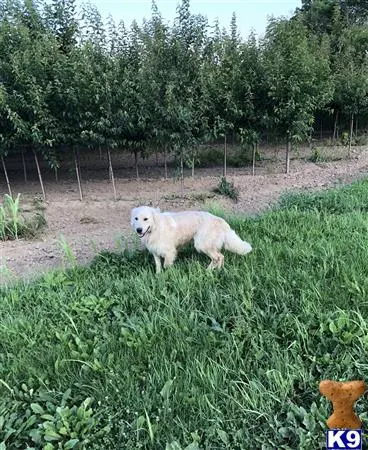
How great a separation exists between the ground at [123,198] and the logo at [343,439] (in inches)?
199

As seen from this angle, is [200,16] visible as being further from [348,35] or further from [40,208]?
[348,35]

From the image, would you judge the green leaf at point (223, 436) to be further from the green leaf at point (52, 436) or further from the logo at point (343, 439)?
the logo at point (343, 439)

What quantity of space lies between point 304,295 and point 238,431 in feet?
4.52

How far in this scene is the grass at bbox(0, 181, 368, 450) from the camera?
2416mm

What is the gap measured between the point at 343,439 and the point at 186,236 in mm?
3299

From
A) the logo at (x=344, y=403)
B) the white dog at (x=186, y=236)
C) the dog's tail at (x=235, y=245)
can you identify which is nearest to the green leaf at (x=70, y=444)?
the logo at (x=344, y=403)

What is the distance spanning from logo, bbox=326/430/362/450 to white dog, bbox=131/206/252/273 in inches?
117

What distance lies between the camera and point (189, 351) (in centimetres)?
299

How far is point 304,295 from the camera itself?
3389mm

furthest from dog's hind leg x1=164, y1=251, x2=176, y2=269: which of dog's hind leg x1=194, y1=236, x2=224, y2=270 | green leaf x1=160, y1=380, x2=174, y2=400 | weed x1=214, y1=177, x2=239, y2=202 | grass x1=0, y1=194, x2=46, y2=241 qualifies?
weed x1=214, y1=177, x2=239, y2=202

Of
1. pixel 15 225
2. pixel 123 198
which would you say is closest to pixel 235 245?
pixel 15 225

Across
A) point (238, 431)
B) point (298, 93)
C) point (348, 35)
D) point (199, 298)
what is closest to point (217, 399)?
point (238, 431)

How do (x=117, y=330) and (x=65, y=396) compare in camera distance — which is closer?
(x=65, y=396)

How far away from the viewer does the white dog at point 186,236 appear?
4.38 m
